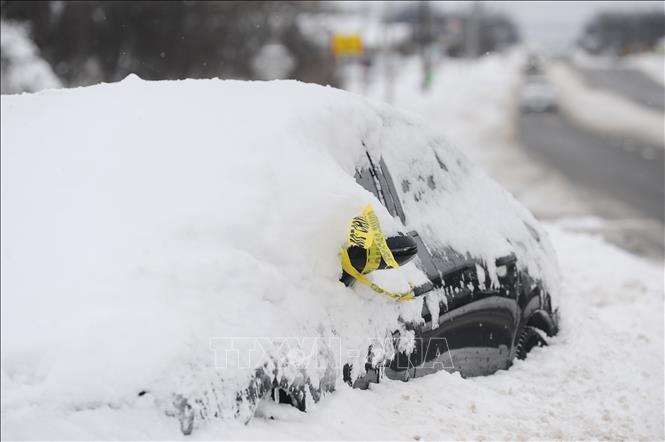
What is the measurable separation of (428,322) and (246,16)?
25821 mm

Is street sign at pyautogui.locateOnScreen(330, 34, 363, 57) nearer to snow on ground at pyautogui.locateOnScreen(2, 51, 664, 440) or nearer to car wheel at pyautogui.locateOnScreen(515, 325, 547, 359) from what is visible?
snow on ground at pyautogui.locateOnScreen(2, 51, 664, 440)

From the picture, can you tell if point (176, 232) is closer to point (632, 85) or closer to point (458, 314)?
point (458, 314)

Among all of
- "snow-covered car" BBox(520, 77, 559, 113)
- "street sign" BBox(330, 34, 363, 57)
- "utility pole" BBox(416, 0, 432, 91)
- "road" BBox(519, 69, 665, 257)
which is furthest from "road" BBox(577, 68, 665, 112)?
"street sign" BBox(330, 34, 363, 57)

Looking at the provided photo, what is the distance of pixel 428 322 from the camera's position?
Answer: 4152 mm

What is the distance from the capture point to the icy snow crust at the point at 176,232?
9.41ft

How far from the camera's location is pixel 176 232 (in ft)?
10.7

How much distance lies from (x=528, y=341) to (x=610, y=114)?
29091mm

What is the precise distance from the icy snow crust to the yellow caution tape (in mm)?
45

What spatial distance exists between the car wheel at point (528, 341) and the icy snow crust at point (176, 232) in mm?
1054

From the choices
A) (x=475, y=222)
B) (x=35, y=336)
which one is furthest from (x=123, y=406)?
(x=475, y=222)

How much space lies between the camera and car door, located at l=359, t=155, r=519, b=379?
4.14 m

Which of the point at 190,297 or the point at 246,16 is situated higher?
the point at 246,16

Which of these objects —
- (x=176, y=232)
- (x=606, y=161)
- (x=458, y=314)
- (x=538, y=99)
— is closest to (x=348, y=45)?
(x=606, y=161)

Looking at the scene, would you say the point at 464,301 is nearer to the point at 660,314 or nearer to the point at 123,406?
the point at 123,406
